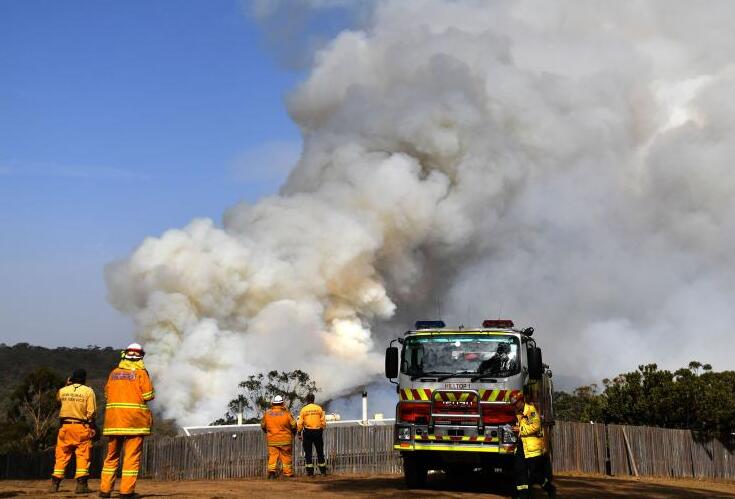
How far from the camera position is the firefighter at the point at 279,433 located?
21.2 m

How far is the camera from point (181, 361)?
69062 mm

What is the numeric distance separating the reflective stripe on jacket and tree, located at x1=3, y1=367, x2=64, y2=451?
40.5 meters

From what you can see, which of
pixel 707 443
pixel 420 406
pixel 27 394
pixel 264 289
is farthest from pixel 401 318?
pixel 420 406

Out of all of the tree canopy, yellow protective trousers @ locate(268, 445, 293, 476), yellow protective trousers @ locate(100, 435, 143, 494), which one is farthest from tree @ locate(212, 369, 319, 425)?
yellow protective trousers @ locate(100, 435, 143, 494)

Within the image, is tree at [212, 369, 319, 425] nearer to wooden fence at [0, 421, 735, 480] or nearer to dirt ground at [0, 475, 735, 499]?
wooden fence at [0, 421, 735, 480]

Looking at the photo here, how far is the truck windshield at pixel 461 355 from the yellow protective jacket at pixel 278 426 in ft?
13.8

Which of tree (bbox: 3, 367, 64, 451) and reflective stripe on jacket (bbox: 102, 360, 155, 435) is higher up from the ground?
tree (bbox: 3, 367, 64, 451)

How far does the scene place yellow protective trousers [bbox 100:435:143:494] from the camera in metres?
13.2

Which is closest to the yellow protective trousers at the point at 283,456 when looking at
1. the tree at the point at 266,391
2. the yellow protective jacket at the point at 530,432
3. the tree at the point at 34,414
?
the yellow protective jacket at the point at 530,432

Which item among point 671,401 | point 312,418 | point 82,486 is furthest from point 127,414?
point 671,401

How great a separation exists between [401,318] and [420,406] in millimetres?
69442

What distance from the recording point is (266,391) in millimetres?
62375

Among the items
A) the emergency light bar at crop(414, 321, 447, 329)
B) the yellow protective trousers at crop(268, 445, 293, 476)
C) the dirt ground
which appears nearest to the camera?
the dirt ground

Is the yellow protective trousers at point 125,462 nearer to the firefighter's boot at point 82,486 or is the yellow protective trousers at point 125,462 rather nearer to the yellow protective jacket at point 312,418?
the firefighter's boot at point 82,486
